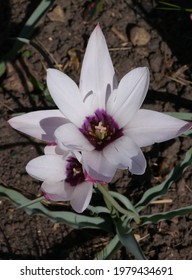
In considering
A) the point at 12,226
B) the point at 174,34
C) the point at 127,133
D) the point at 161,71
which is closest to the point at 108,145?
the point at 127,133

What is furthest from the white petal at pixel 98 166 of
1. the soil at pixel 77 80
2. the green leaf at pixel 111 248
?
the soil at pixel 77 80

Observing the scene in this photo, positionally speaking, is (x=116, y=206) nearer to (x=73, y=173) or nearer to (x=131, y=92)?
(x=73, y=173)

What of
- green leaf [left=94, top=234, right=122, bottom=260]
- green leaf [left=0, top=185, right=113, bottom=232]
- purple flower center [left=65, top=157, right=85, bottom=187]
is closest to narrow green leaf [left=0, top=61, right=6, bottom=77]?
green leaf [left=0, top=185, right=113, bottom=232]

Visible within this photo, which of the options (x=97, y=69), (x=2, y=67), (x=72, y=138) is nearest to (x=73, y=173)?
(x=72, y=138)

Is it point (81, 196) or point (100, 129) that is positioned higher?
point (100, 129)

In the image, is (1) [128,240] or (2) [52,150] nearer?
(2) [52,150]

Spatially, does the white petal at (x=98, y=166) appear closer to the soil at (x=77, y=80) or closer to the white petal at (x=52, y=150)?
the white petal at (x=52, y=150)

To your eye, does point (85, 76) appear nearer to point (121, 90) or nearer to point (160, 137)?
point (121, 90)
